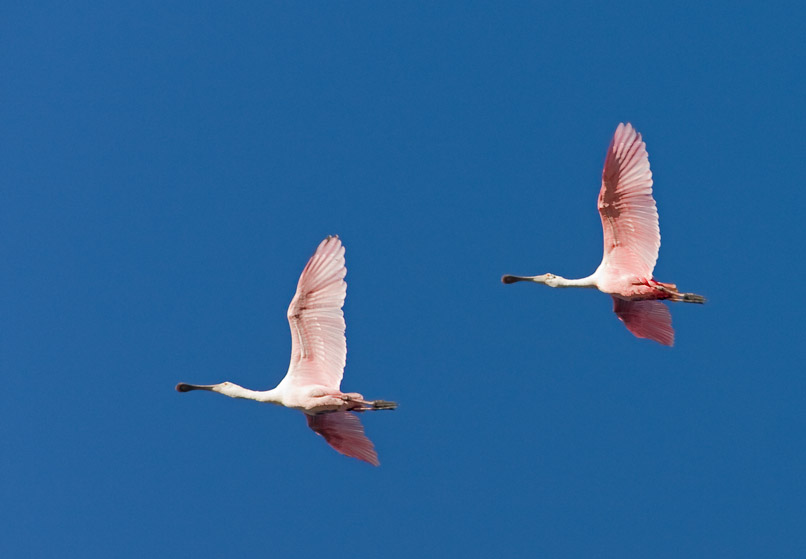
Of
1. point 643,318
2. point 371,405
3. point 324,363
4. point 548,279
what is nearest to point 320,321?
point 324,363

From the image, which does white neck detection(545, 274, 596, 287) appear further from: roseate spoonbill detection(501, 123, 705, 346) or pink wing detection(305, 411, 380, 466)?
pink wing detection(305, 411, 380, 466)

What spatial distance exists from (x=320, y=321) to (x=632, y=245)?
508cm

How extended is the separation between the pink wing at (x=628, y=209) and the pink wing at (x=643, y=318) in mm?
1010

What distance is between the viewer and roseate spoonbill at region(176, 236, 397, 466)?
21.6m

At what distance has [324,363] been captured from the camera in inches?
872

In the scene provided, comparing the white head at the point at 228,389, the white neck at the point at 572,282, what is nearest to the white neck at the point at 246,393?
the white head at the point at 228,389

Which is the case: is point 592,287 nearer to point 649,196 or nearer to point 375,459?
point 649,196

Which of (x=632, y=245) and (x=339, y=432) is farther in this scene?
(x=632, y=245)

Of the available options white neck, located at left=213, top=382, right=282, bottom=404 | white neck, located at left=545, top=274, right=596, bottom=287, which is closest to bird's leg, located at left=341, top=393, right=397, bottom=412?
white neck, located at left=213, top=382, right=282, bottom=404

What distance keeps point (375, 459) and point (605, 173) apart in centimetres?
536

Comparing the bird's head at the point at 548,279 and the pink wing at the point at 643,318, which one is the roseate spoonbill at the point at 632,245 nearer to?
the pink wing at the point at 643,318

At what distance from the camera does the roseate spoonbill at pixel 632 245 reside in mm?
22922

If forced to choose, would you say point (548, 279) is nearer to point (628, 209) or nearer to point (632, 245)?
point (632, 245)

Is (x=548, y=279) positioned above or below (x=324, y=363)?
above
